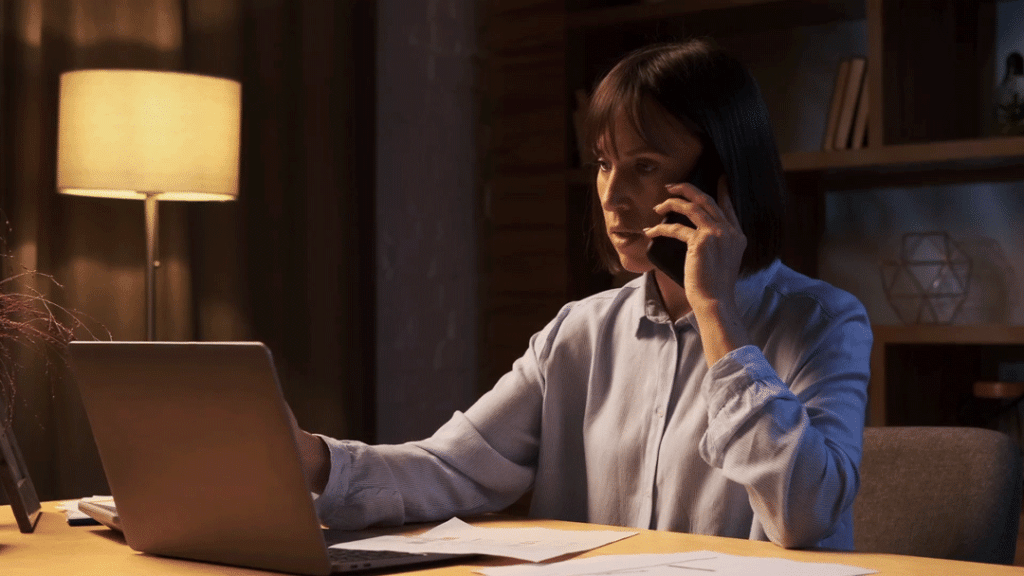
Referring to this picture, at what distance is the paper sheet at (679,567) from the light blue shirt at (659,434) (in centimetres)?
14

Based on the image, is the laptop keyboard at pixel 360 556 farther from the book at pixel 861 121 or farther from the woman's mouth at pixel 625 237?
the book at pixel 861 121

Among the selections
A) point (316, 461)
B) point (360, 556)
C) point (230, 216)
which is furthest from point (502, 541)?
point (230, 216)

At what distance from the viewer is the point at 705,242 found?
4.18 ft

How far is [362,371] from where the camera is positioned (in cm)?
305

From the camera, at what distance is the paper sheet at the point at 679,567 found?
92 centimetres

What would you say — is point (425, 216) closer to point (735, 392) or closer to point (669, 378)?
point (669, 378)

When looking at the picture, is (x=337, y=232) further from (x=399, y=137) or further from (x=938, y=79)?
(x=938, y=79)

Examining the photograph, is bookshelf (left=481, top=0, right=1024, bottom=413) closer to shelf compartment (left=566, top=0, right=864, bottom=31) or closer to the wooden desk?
shelf compartment (left=566, top=0, right=864, bottom=31)

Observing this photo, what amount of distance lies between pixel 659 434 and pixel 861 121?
1551mm

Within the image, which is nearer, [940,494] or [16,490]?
[16,490]

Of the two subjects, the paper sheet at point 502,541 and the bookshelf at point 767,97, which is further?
the bookshelf at point 767,97

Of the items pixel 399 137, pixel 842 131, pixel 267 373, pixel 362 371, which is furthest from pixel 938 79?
pixel 267 373

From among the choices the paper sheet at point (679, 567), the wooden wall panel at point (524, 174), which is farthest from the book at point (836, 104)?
the paper sheet at point (679, 567)

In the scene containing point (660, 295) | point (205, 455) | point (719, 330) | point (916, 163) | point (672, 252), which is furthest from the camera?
point (916, 163)
